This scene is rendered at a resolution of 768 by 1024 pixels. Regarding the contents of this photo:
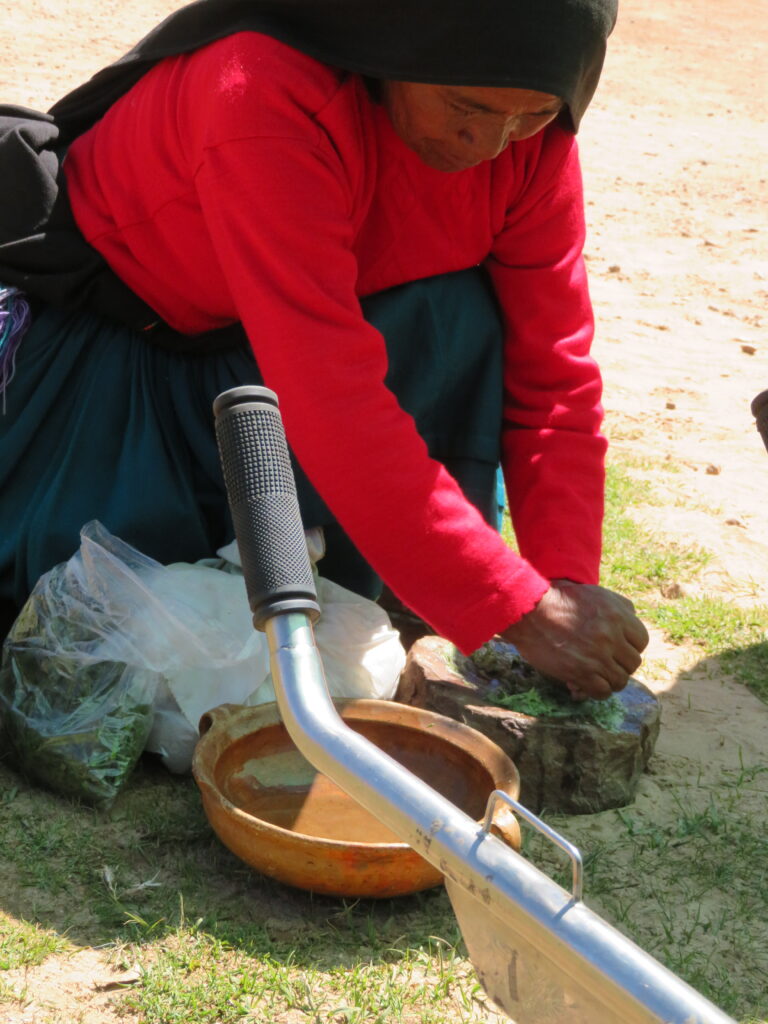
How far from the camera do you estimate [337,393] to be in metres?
2.41

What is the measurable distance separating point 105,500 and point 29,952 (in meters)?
1.07

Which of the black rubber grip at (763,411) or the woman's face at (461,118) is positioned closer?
the woman's face at (461,118)

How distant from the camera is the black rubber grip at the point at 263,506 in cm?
137

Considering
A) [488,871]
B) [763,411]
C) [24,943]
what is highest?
[488,871]

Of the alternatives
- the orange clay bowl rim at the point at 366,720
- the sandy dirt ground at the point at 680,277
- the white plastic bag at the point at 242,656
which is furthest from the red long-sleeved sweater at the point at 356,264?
the sandy dirt ground at the point at 680,277

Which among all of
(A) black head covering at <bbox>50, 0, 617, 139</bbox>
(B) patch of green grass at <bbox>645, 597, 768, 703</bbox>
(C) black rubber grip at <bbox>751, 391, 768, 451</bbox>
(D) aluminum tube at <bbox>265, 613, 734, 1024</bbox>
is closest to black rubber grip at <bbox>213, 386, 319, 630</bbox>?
(D) aluminum tube at <bbox>265, 613, 734, 1024</bbox>

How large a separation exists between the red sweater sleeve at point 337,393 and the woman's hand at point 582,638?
0.10 meters

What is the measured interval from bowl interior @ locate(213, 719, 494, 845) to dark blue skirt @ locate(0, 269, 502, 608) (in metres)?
0.52

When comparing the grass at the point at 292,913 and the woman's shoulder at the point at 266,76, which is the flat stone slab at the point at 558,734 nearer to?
the grass at the point at 292,913

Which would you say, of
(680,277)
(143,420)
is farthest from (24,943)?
(680,277)

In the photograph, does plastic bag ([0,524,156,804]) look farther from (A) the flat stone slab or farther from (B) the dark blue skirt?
(A) the flat stone slab

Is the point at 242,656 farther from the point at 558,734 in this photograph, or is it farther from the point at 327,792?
the point at 558,734

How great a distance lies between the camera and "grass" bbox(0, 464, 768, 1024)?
2064 millimetres

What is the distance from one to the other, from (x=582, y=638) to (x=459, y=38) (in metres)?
1.16
